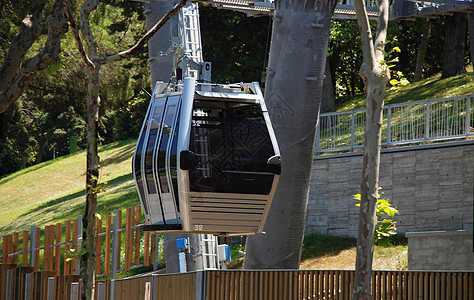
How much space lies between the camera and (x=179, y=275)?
11.5 meters

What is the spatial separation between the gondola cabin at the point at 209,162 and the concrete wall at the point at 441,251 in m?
5.22

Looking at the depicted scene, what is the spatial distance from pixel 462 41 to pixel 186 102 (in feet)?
70.6

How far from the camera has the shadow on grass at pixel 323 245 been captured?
18156mm

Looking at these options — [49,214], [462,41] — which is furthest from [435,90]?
[49,214]

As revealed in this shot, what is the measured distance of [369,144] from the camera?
934 cm

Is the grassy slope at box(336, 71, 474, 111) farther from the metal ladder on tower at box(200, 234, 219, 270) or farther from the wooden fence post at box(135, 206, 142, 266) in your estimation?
the metal ladder on tower at box(200, 234, 219, 270)

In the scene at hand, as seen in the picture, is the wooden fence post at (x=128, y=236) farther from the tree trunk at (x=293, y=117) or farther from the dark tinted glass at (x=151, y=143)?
the dark tinted glass at (x=151, y=143)

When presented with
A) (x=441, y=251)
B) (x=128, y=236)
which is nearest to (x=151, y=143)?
(x=441, y=251)

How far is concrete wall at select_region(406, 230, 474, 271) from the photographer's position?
14062mm

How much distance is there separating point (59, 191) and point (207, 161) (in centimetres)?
2658

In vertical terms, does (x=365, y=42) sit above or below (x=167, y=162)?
above

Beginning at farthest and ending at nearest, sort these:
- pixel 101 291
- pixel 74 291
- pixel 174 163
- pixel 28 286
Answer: pixel 28 286, pixel 74 291, pixel 101 291, pixel 174 163

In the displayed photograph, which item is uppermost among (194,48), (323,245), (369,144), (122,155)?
(122,155)

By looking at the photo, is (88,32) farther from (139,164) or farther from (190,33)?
(190,33)
